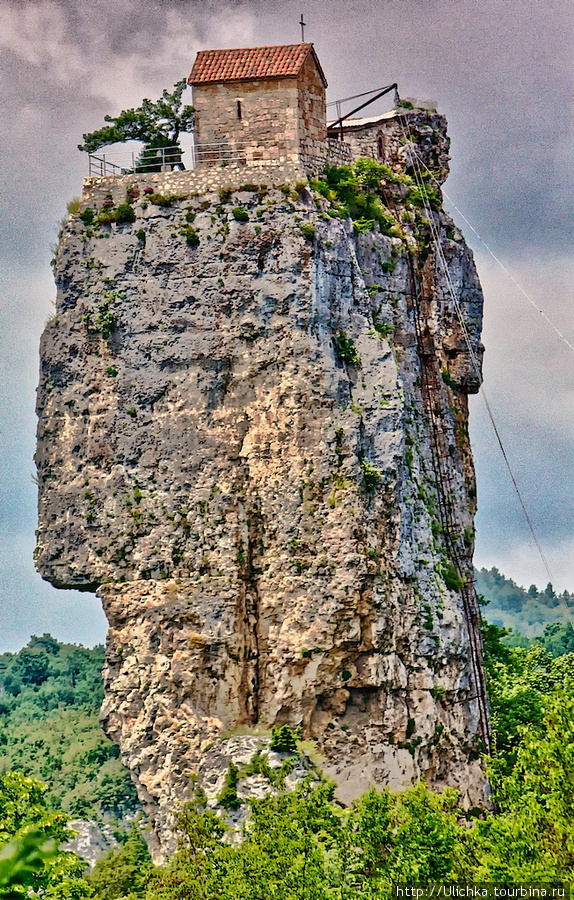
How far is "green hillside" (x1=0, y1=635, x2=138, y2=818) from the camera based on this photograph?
5609 centimetres

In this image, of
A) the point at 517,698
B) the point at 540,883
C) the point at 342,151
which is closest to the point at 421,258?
the point at 342,151

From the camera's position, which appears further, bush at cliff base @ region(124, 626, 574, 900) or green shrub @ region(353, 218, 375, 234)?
green shrub @ region(353, 218, 375, 234)

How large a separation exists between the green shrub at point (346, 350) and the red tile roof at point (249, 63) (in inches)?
244

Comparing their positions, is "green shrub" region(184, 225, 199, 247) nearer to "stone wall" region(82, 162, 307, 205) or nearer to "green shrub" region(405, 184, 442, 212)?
"stone wall" region(82, 162, 307, 205)

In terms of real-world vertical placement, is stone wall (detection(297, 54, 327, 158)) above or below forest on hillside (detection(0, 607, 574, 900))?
above

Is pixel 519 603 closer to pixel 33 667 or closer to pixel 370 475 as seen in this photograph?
pixel 33 667

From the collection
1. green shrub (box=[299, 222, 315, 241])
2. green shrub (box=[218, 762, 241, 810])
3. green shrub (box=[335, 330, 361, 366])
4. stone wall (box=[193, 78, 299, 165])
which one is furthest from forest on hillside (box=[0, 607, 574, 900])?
stone wall (box=[193, 78, 299, 165])

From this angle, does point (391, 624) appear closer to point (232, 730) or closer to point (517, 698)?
point (232, 730)

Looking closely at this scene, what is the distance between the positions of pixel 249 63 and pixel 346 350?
23.4 feet

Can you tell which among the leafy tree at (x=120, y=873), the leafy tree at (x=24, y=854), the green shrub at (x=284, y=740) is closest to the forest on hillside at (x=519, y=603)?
the leafy tree at (x=120, y=873)

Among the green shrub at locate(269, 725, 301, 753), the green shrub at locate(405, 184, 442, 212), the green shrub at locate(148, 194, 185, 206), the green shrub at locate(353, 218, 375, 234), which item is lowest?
the green shrub at locate(269, 725, 301, 753)

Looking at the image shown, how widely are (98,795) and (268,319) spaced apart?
29121 millimetres

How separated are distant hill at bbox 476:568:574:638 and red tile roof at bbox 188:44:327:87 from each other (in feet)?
411

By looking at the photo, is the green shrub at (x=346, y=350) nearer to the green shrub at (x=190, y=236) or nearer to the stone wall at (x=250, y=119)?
the green shrub at (x=190, y=236)
